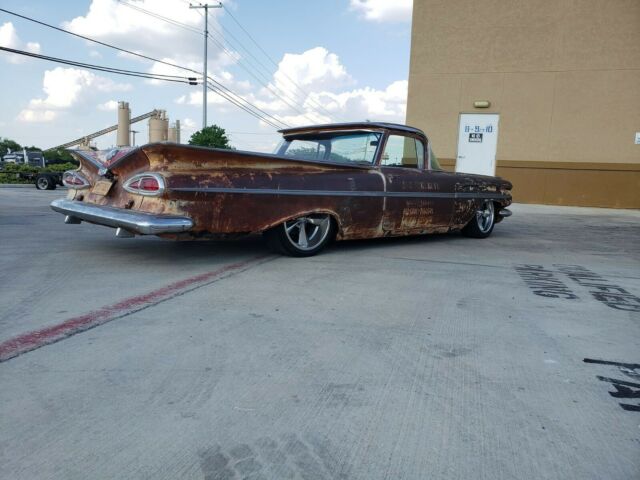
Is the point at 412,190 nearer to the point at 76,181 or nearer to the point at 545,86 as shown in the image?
the point at 76,181

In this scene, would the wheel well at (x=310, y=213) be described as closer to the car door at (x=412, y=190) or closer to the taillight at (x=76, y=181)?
the car door at (x=412, y=190)

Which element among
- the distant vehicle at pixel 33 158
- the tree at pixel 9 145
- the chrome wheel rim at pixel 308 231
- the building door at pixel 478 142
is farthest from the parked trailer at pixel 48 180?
the tree at pixel 9 145

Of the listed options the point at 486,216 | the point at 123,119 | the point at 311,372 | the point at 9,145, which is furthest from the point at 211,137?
the point at 9,145

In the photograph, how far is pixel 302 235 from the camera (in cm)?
532

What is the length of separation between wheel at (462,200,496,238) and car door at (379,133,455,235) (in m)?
0.87

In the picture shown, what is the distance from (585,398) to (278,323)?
169 centimetres

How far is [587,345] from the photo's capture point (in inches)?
116

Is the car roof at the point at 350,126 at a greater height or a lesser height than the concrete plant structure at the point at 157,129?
lesser

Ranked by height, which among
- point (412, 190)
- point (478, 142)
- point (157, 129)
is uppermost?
point (157, 129)

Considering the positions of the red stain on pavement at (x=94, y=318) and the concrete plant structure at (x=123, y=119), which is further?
the concrete plant structure at (x=123, y=119)

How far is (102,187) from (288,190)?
172cm

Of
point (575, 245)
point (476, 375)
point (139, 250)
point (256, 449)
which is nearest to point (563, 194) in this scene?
point (575, 245)

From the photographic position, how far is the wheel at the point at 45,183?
691 inches

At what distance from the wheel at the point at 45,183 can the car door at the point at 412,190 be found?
15199mm
